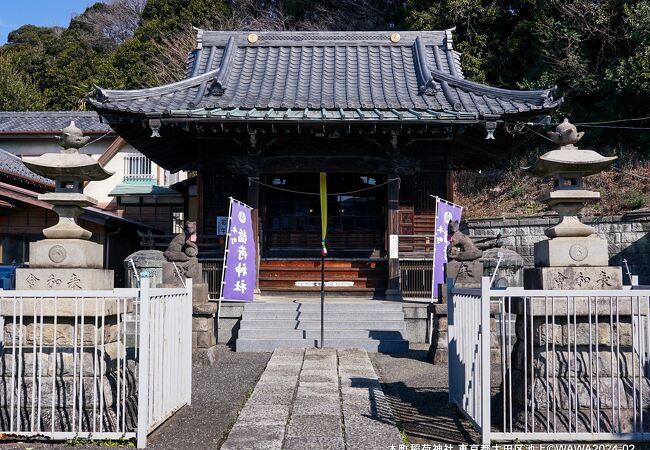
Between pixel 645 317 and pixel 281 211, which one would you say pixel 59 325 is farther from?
pixel 281 211

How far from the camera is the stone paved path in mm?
5199

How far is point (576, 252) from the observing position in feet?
18.7

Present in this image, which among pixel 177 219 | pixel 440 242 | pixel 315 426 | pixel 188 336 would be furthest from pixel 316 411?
pixel 177 219

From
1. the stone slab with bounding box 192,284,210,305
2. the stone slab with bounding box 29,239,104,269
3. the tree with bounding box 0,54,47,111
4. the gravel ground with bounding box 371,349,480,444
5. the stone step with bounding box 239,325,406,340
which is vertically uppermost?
the tree with bounding box 0,54,47,111

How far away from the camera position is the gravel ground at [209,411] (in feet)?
17.2

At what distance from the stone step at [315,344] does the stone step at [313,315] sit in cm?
89

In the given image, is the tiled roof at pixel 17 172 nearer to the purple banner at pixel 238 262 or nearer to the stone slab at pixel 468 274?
the purple banner at pixel 238 262

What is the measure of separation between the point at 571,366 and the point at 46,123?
88.8ft

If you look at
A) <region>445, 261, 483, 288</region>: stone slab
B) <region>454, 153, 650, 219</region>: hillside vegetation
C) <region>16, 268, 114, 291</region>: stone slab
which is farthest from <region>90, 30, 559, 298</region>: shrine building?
<region>16, 268, 114, 291</region>: stone slab

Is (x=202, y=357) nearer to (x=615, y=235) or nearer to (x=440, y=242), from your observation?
(x=440, y=242)

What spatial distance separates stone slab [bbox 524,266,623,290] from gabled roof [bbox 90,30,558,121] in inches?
297

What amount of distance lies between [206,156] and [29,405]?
32.8ft

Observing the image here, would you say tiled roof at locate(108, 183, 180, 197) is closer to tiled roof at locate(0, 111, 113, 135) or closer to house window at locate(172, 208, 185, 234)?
house window at locate(172, 208, 185, 234)

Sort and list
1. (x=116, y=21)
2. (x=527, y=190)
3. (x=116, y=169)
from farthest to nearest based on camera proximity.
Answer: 1. (x=116, y=21)
2. (x=116, y=169)
3. (x=527, y=190)
